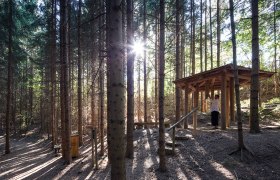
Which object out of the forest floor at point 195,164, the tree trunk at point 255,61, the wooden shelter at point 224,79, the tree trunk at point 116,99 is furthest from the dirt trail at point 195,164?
the tree trunk at point 116,99

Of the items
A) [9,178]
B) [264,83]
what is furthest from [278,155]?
[264,83]

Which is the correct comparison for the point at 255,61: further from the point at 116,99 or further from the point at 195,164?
the point at 116,99

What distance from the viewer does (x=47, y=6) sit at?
15.6 meters

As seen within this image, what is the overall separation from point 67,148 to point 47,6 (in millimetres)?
9924

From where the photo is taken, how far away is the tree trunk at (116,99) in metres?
3.35

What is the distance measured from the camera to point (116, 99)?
3.41 m

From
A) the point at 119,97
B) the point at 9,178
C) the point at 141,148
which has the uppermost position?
the point at 119,97

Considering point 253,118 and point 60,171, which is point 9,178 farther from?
point 253,118

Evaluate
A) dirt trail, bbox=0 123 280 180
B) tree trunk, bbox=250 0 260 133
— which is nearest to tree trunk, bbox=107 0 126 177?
dirt trail, bbox=0 123 280 180

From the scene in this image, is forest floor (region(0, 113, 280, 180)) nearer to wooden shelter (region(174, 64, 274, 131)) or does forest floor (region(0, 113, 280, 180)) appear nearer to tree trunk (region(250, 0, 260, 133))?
tree trunk (region(250, 0, 260, 133))

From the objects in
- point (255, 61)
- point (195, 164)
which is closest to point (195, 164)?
point (195, 164)

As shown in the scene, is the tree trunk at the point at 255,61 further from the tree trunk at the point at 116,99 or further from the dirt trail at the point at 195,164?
the tree trunk at the point at 116,99

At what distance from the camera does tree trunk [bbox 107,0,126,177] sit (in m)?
3.35

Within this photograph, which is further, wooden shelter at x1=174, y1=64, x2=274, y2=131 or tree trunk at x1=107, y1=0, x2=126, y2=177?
wooden shelter at x1=174, y1=64, x2=274, y2=131
